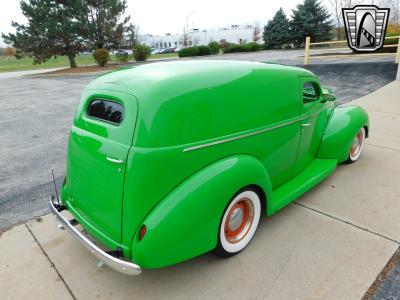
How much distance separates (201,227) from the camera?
217cm

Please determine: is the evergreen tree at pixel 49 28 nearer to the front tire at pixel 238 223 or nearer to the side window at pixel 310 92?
the side window at pixel 310 92

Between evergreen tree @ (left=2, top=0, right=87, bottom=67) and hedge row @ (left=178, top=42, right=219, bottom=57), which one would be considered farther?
hedge row @ (left=178, top=42, right=219, bottom=57)

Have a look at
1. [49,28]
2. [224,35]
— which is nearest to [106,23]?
[49,28]

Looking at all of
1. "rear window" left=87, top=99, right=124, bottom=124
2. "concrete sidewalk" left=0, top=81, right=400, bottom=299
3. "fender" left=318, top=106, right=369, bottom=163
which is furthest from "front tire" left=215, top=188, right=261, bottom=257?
"fender" left=318, top=106, right=369, bottom=163

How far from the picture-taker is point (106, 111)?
8.02 feet

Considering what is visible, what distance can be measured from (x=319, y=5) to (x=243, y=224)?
3701 centimetres

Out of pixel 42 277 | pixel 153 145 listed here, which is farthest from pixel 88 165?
pixel 42 277

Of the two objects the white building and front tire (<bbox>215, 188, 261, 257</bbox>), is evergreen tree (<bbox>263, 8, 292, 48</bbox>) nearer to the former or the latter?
the white building

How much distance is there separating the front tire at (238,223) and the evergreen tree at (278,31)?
35963 millimetres

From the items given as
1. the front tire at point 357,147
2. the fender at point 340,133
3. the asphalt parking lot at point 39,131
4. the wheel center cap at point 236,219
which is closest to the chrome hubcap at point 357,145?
the front tire at point 357,147

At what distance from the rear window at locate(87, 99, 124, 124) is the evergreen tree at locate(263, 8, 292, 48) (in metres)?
36.1

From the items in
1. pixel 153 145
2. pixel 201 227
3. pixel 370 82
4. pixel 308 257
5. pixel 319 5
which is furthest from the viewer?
pixel 319 5

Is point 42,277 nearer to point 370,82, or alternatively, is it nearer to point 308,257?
point 308,257

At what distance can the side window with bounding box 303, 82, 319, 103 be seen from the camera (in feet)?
11.8
